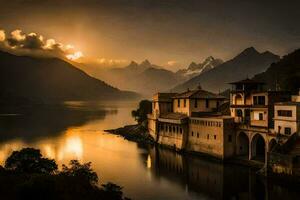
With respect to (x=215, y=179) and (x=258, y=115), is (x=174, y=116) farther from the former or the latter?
(x=215, y=179)

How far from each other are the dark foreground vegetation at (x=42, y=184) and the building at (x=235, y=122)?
2327cm

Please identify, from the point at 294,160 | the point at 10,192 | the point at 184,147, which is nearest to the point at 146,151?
the point at 184,147

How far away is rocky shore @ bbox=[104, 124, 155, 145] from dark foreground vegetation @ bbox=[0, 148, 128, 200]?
1552 inches

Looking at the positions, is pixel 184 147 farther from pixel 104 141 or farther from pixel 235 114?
pixel 104 141

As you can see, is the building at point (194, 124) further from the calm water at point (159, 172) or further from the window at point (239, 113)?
the calm water at point (159, 172)

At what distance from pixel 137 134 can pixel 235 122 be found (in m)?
35.4

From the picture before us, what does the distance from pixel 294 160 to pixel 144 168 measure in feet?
70.6

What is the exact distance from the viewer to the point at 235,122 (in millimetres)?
51969

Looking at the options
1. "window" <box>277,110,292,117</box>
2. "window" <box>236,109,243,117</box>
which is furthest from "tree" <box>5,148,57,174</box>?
"window" <box>236,109,243,117</box>

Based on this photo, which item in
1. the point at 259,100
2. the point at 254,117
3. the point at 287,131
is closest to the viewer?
the point at 287,131

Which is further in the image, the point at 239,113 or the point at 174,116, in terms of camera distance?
the point at 174,116

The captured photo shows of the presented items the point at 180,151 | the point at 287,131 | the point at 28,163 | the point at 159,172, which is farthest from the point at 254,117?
the point at 28,163

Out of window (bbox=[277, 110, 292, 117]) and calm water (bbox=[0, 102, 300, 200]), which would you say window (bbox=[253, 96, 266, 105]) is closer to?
window (bbox=[277, 110, 292, 117])

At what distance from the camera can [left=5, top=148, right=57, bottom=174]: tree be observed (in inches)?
1367
